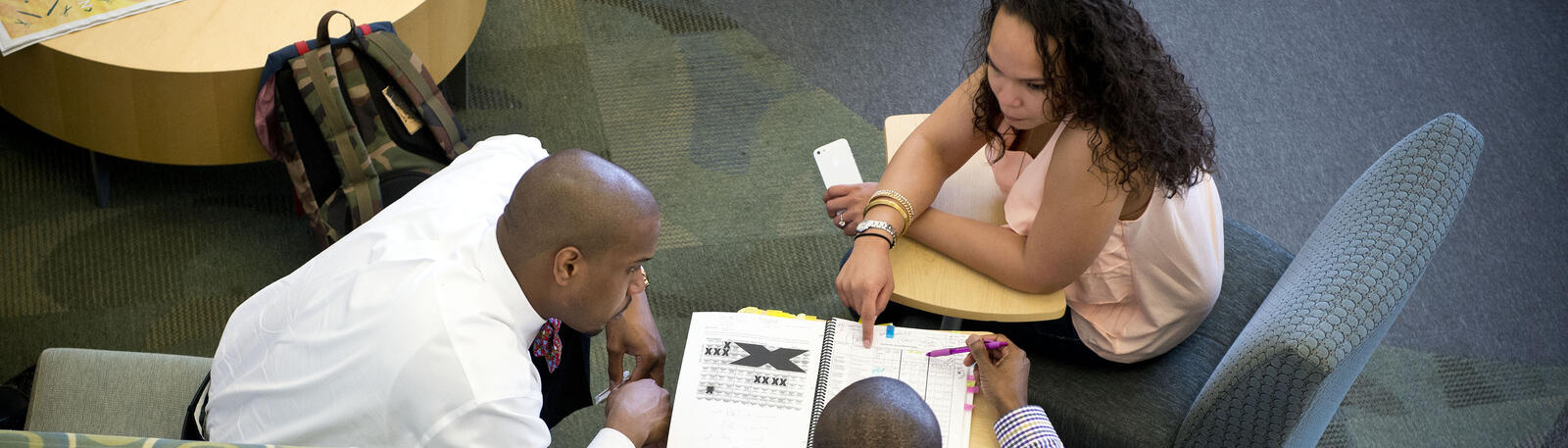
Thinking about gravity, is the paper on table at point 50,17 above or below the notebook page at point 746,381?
above

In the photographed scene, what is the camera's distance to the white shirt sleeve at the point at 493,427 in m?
1.41

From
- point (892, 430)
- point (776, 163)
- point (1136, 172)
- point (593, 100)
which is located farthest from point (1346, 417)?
point (593, 100)

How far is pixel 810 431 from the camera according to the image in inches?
61.1

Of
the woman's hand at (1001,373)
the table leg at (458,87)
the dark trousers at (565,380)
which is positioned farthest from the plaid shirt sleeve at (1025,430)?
the table leg at (458,87)

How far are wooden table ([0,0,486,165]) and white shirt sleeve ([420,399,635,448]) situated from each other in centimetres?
134

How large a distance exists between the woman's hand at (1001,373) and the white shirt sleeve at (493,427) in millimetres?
616

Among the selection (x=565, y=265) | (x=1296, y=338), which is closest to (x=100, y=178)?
(x=565, y=265)

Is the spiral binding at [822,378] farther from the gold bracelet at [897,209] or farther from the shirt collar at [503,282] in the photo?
the shirt collar at [503,282]

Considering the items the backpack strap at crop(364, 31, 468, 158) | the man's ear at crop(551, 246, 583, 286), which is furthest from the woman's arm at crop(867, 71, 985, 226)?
the backpack strap at crop(364, 31, 468, 158)

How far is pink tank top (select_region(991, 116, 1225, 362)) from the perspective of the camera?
1783 millimetres

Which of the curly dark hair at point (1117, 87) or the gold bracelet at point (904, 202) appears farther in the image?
the gold bracelet at point (904, 202)

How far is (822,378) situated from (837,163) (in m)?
1.16

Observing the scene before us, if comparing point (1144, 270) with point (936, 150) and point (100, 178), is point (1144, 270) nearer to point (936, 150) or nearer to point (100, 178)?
point (936, 150)

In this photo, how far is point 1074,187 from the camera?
1.66 metres
